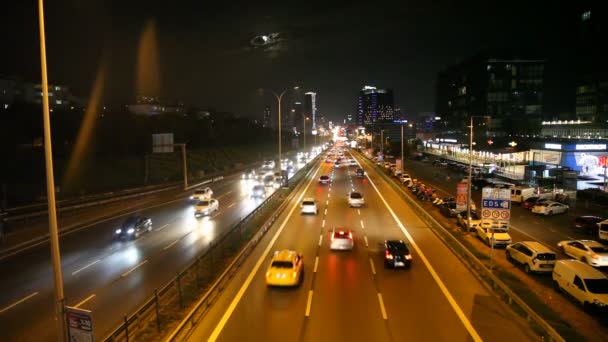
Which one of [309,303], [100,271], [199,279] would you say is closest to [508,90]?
[309,303]

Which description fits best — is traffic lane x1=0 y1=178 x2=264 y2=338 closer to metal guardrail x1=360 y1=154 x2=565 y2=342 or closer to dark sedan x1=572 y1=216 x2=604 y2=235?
metal guardrail x1=360 y1=154 x2=565 y2=342

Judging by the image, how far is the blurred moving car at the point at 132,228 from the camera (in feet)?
84.0

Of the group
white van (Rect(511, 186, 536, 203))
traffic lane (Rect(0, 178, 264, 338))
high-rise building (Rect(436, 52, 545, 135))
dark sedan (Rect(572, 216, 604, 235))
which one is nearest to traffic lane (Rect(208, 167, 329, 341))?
traffic lane (Rect(0, 178, 264, 338))

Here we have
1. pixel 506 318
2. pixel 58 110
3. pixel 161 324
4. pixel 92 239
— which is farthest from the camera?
pixel 58 110

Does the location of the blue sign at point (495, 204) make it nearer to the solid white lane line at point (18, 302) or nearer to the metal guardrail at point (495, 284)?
the metal guardrail at point (495, 284)

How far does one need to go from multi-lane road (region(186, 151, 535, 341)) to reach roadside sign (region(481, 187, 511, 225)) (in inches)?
108

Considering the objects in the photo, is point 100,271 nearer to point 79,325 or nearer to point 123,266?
point 123,266

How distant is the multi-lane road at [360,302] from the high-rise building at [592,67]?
9306 cm

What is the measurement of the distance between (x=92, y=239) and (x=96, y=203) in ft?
39.6

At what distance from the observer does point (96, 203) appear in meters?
37.2

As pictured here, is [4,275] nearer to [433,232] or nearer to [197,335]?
[197,335]

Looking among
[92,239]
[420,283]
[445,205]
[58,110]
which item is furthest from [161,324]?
[58,110]

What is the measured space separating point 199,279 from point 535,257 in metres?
14.6

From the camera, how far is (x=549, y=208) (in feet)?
114
